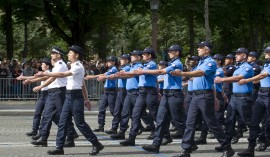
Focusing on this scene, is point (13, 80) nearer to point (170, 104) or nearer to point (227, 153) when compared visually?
point (170, 104)

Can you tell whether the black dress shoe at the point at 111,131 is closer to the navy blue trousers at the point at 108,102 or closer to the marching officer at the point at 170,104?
the navy blue trousers at the point at 108,102

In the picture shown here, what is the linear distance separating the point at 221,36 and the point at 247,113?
3046cm

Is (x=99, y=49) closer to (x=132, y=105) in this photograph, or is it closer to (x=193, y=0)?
(x=193, y=0)

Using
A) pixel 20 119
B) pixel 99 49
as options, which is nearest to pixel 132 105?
pixel 20 119

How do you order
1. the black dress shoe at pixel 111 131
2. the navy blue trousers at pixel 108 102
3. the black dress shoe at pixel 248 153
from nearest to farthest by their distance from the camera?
1. the black dress shoe at pixel 248 153
2. the black dress shoe at pixel 111 131
3. the navy blue trousers at pixel 108 102

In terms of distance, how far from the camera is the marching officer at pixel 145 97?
43.2 feet

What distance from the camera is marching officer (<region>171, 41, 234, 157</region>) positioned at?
11.1m

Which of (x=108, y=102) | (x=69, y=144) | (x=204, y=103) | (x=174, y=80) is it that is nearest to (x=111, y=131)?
(x=108, y=102)

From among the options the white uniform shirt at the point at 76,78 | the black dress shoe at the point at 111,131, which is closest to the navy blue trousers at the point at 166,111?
the white uniform shirt at the point at 76,78

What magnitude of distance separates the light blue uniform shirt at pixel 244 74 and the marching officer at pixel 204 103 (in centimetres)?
70

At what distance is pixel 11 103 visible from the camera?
25.0 meters

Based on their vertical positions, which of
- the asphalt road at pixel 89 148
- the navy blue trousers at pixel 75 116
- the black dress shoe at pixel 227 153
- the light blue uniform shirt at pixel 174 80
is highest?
the light blue uniform shirt at pixel 174 80

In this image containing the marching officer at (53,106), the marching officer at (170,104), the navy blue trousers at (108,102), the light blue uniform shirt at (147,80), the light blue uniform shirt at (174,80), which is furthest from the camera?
the navy blue trousers at (108,102)

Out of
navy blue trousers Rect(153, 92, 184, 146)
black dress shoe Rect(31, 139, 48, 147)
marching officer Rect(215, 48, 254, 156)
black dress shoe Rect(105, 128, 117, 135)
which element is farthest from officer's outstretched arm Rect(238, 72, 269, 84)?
black dress shoe Rect(105, 128, 117, 135)
